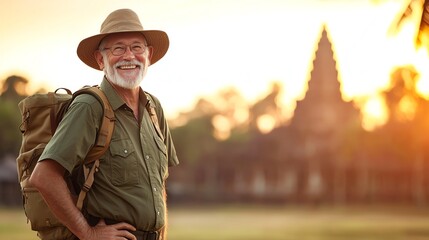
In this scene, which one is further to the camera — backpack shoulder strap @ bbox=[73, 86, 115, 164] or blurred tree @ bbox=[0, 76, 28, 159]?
blurred tree @ bbox=[0, 76, 28, 159]

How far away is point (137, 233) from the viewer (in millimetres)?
3316

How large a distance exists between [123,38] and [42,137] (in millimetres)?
485

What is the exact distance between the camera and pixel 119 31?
132 inches

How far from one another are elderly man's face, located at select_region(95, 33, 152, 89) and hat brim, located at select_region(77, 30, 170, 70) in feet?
0.12

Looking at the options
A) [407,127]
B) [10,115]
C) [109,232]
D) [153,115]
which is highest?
[407,127]

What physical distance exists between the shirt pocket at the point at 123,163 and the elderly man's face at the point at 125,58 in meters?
0.24

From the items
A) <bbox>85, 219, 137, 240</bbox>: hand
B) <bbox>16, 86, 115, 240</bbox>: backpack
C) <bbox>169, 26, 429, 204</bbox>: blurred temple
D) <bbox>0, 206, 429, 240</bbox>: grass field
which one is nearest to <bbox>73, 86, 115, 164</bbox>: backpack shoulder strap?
<bbox>16, 86, 115, 240</bbox>: backpack

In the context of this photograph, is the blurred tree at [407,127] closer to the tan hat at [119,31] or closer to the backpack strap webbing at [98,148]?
the tan hat at [119,31]

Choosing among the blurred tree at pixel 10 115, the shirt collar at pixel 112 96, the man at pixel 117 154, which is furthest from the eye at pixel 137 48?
the blurred tree at pixel 10 115

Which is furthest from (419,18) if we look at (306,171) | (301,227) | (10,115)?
(306,171)

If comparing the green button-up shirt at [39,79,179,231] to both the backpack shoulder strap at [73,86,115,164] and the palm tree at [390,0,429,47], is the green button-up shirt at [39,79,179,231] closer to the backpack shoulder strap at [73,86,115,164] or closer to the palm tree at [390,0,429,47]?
the backpack shoulder strap at [73,86,115,164]

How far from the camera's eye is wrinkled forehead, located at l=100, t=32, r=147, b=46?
3412 millimetres

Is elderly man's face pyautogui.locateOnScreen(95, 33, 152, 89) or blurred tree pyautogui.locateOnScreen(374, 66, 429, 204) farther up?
blurred tree pyautogui.locateOnScreen(374, 66, 429, 204)

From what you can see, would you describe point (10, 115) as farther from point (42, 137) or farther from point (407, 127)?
point (42, 137)
